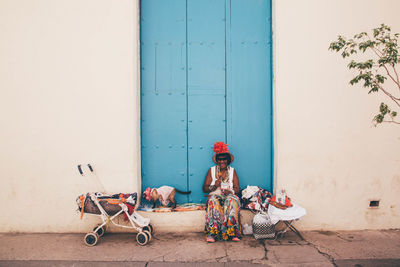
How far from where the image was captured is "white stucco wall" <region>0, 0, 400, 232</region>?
4836mm

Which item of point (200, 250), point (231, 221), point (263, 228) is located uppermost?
point (231, 221)

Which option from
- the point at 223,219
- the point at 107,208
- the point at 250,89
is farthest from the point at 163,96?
the point at 223,219

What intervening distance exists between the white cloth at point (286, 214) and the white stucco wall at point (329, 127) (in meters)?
0.44

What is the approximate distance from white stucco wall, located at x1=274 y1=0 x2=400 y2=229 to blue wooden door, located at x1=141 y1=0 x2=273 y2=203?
33cm

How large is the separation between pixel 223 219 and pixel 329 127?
2208 mm

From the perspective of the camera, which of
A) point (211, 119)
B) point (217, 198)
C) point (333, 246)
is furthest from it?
point (211, 119)

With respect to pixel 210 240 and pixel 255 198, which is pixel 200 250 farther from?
pixel 255 198

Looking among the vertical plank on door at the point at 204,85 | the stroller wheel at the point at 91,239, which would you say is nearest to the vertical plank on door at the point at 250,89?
the vertical plank on door at the point at 204,85

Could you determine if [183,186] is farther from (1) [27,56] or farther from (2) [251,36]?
(1) [27,56]

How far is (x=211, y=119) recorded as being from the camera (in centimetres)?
507

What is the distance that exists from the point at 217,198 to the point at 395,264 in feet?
7.74

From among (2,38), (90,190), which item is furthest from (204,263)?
(2,38)

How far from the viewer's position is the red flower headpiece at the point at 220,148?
475cm

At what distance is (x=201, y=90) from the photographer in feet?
16.7
